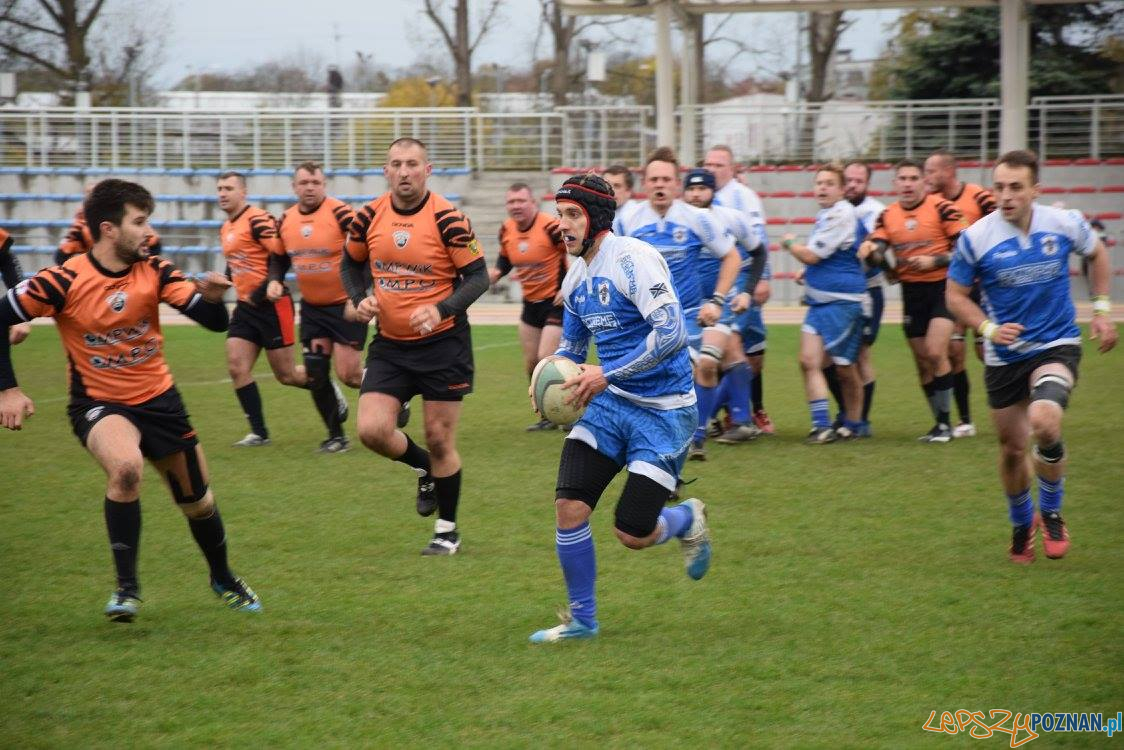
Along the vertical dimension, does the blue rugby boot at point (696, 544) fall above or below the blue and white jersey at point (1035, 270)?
below

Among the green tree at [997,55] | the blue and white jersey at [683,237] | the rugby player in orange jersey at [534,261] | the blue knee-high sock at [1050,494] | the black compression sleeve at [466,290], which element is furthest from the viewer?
the green tree at [997,55]

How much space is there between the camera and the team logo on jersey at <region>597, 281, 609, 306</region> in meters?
5.63

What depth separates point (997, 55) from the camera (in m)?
30.8

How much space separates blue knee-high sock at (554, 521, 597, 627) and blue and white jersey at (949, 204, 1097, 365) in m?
2.64

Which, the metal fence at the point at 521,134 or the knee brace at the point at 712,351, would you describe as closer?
the knee brace at the point at 712,351

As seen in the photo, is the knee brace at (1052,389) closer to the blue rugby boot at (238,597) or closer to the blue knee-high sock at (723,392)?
the blue rugby boot at (238,597)

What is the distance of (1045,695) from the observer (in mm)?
4867

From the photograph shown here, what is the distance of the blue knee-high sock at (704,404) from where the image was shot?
1015cm

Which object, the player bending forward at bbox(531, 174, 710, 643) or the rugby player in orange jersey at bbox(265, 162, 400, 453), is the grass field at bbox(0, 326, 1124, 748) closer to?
the player bending forward at bbox(531, 174, 710, 643)

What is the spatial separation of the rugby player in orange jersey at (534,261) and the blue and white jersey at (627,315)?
598cm

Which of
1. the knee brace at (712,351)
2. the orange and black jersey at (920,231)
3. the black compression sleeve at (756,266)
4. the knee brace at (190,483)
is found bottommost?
the knee brace at (190,483)

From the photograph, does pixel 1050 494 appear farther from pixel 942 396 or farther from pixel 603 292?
pixel 942 396

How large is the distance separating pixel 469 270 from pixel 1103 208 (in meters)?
Result: 21.4

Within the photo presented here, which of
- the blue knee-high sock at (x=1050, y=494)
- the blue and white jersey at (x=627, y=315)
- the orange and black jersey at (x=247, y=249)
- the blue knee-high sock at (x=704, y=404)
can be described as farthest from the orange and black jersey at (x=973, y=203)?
the blue and white jersey at (x=627, y=315)
